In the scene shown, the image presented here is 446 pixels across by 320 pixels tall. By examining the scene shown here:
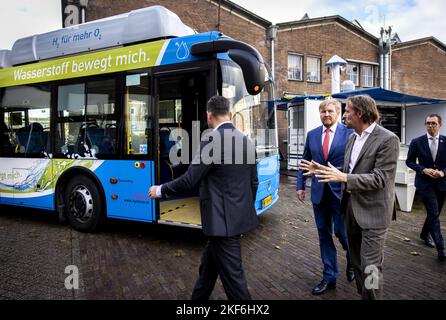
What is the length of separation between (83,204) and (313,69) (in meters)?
17.4

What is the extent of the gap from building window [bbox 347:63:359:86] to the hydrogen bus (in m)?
17.3

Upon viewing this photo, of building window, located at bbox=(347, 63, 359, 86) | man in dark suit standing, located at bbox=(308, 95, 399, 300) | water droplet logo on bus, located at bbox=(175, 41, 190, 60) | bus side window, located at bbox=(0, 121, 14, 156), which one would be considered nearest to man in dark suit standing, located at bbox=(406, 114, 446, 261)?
man in dark suit standing, located at bbox=(308, 95, 399, 300)

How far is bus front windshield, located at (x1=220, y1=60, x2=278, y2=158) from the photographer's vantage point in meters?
4.82

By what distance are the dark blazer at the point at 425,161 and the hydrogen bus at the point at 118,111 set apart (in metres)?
2.28

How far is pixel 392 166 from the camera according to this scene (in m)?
2.76

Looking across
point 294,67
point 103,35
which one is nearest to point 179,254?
point 103,35

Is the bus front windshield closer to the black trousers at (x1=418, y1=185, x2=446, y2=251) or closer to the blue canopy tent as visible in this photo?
the black trousers at (x1=418, y1=185, x2=446, y2=251)

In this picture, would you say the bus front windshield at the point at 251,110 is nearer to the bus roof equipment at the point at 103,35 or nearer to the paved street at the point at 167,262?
the bus roof equipment at the point at 103,35

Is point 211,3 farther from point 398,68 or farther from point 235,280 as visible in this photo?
point 235,280

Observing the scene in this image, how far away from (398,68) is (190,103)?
70.7 feet

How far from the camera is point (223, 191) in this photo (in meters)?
2.77

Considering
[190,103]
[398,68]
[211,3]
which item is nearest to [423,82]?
[398,68]

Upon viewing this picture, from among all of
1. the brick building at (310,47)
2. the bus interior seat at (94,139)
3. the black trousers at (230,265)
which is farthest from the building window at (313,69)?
the black trousers at (230,265)

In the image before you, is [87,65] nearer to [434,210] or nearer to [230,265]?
[230,265]
